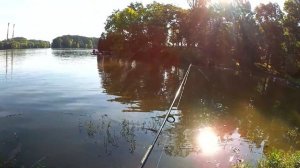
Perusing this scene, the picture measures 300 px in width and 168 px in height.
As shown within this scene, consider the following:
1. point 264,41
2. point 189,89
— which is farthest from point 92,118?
point 264,41

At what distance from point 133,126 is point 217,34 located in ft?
230

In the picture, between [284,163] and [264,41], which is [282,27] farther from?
[284,163]

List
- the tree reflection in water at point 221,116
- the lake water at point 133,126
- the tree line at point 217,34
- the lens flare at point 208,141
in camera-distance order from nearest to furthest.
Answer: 1. the lake water at point 133,126
2. the lens flare at point 208,141
3. the tree reflection in water at point 221,116
4. the tree line at point 217,34

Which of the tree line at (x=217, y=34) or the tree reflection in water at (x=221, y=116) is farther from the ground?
the tree line at (x=217, y=34)

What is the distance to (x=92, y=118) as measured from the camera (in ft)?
87.9

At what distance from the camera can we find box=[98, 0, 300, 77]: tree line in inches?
2813

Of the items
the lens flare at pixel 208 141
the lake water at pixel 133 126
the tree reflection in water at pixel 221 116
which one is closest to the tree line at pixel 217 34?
the tree reflection in water at pixel 221 116

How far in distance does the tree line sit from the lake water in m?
29.4

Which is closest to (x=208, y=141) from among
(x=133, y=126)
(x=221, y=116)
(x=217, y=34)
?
(x=133, y=126)

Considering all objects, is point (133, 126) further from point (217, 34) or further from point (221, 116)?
point (217, 34)

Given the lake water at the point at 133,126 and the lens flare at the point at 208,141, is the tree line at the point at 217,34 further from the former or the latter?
the lens flare at the point at 208,141

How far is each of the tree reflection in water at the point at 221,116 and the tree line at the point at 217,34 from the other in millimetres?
19869

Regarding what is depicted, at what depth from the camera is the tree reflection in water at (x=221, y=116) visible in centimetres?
2105

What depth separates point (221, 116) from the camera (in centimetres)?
3033
